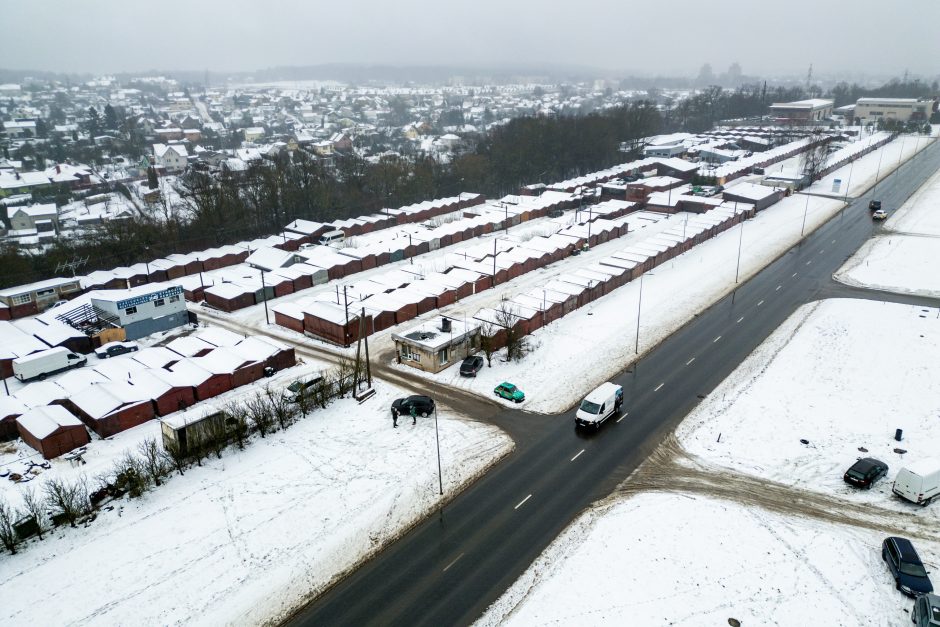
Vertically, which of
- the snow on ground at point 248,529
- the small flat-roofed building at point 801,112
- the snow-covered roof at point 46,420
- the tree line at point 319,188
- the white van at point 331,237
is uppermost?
the small flat-roofed building at point 801,112

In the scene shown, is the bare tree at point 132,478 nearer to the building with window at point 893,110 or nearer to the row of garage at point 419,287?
the row of garage at point 419,287

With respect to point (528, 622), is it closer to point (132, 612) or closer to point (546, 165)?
point (132, 612)

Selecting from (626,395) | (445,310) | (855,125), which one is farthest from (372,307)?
(855,125)

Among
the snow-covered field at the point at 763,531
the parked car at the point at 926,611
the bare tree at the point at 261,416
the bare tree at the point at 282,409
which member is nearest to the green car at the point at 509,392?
the snow-covered field at the point at 763,531

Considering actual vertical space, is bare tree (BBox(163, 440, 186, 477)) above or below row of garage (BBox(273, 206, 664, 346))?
below

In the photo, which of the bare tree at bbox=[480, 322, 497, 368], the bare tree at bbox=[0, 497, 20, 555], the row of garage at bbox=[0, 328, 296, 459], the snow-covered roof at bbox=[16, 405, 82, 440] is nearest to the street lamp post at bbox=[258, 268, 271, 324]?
the row of garage at bbox=[0, 328, 296, 459]

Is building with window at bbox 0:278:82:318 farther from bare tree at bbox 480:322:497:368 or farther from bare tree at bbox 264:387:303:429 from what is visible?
bare tree at bbox 480:322:497:368

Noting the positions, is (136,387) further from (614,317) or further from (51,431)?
(614,317)
